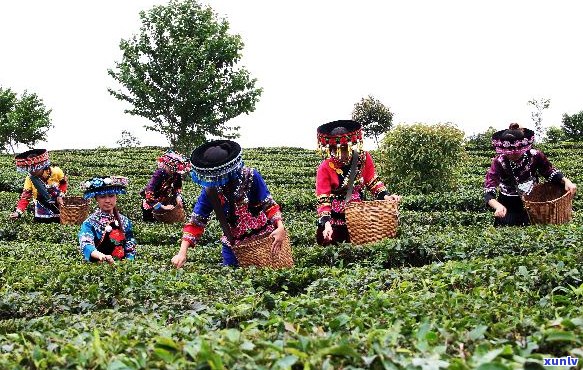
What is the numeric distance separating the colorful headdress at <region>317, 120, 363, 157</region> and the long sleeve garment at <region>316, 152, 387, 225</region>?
0.46 feet

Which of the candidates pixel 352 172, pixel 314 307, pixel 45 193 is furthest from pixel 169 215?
pixel 314 307

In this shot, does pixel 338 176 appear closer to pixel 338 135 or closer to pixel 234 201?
pixel 338 135

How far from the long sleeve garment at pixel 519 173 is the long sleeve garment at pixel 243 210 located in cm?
266

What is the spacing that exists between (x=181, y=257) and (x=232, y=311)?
79.5 inches

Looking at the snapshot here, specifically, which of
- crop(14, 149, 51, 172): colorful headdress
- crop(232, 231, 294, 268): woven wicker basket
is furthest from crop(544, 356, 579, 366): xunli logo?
crop(14, 149, 51, 172): colorful headdress

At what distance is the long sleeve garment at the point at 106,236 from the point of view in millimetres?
5977

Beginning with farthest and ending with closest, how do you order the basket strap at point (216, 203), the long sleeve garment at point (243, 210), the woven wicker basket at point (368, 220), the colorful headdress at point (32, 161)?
the colorful headdress at point (32, 161), the woven wicker basket at point (368, 220), the long sleeve garment at point (243, 210), the basket strap at point (216, 203)

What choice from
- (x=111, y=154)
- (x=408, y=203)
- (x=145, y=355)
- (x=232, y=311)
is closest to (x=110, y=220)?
(x=232, y=311)

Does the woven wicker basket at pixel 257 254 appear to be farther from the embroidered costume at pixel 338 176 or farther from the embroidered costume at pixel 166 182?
the embroidered costume at pixel 166 182

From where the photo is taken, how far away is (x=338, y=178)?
6.70 m

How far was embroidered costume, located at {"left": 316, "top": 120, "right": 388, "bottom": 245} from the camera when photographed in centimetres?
654

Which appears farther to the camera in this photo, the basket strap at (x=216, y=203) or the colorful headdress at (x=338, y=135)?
the colorful headdress at (x=338, y=135)

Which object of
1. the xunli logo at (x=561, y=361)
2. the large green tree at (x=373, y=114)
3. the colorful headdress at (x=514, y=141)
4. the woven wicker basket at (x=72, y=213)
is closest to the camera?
the xunli logo at (x=561, y=361)

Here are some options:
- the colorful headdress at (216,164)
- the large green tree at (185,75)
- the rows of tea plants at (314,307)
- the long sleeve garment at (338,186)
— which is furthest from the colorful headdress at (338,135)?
the large green tree at (185,75)
